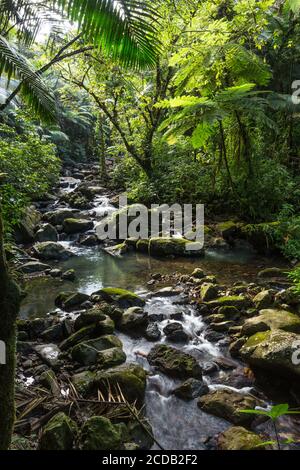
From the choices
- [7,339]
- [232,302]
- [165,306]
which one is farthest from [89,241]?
[7,339]

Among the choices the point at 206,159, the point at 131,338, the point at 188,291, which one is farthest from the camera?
the point at 206,159

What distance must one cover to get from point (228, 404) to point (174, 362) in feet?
2.68

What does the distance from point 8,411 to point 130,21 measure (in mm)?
2649

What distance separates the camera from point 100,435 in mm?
2820

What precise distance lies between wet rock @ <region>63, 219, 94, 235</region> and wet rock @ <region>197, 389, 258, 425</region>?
25.2ft

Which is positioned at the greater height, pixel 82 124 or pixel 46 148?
pixel 82 124

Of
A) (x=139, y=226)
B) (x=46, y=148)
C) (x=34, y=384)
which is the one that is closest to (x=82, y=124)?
(x=46, y=148)

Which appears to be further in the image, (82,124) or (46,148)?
(82,124)

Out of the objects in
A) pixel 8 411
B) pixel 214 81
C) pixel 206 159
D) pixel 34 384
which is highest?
pixel 214 81

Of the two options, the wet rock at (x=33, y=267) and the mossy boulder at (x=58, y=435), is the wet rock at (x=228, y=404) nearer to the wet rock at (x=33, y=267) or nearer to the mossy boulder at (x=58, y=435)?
the mossy boulder at (x=58, y=435)

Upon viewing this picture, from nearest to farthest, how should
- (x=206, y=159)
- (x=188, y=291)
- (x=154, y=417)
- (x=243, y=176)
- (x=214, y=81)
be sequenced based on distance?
(x=154, y=417), (x=188, y=291), (x=214, y=81), (x=243, y=176), (x=206, y=159)

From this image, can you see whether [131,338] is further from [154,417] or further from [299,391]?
[299,391]

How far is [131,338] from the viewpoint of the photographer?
4887 millimetres

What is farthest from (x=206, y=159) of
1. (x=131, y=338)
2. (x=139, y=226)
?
(x=131, y=338)
